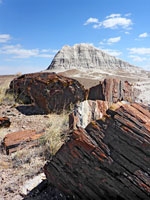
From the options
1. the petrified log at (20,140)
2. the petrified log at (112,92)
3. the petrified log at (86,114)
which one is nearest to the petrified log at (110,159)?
the petrified log at (86,114)

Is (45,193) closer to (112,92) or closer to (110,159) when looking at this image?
(110,159)

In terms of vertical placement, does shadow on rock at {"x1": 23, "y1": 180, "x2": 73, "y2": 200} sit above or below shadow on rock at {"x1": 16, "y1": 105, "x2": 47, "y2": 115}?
below

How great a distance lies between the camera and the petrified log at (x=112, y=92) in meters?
4.85

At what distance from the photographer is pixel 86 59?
5362 centimetres

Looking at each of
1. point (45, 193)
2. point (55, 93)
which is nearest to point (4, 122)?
point (55, 93)

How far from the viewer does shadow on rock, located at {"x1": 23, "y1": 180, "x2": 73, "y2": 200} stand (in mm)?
2073

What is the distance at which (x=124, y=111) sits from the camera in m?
1.86

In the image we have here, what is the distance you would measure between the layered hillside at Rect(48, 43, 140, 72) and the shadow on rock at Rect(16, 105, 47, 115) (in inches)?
1714

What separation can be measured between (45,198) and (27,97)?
4565 millimetres

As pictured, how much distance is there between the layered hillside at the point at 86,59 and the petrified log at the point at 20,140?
45780 millimetres

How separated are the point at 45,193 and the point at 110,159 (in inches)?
38.4

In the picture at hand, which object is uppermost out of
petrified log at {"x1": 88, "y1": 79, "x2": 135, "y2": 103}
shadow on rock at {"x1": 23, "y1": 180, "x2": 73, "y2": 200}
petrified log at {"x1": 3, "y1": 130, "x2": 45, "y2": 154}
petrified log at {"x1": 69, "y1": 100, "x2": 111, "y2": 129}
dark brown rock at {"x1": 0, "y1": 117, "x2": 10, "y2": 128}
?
petrified log at {"x1": 88, "y1": 79, "x2": 135, "y2": 103}

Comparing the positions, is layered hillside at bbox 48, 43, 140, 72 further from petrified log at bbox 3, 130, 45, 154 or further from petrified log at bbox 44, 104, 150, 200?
petrified log at bbox 44, 104, 150, 200

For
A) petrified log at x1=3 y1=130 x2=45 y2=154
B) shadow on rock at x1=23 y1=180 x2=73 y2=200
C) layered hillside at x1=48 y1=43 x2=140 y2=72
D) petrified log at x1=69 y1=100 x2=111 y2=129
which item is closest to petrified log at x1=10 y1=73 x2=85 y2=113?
petrified log at x1=69 y1=100 x2=111 y2=129
